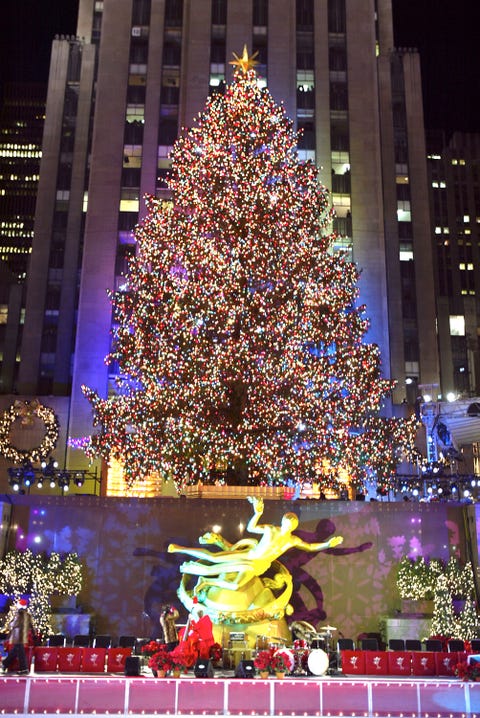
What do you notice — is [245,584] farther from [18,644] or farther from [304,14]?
[304,14]

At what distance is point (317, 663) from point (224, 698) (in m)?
3.17

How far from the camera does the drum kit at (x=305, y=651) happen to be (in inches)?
619

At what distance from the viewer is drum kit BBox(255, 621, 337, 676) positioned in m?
15.7

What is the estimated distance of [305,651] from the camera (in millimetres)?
16297

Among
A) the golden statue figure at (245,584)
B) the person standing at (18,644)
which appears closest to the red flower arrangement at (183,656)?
the golden statue figure at (245,584)

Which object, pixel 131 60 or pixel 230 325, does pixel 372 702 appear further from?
pixel 131 60

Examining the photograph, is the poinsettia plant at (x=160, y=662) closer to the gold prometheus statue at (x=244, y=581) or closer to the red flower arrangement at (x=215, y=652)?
the red flower arrangement at (x=215, y=652)

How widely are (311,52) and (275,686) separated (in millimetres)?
40523

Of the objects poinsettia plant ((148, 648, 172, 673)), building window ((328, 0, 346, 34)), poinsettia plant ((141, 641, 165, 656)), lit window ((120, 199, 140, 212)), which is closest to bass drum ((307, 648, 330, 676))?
poinsettia plant ((148, 648, 172, 673))

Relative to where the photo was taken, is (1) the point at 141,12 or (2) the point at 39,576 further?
(1) the point at 141,12

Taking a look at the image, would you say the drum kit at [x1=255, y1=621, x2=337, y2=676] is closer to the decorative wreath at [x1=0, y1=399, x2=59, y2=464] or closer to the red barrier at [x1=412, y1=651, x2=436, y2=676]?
the red barrier at [x1=412, y1=651, x2=436, y2=676]

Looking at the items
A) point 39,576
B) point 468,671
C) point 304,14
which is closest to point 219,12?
point 304,14

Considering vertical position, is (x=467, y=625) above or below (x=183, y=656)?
above

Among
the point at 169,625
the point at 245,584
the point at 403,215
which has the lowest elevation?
the point at 169,625
